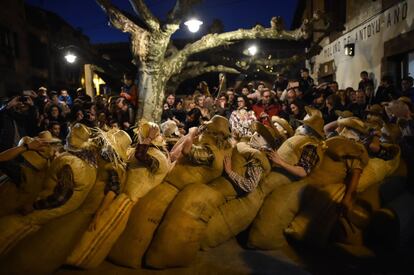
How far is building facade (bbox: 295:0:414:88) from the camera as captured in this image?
7.15 metres

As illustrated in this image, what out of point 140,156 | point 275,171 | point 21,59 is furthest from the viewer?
point 21,59

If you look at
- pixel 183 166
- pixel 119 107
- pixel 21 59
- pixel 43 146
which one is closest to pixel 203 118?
pixel 119 107

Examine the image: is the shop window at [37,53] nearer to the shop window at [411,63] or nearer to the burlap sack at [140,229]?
the shop window at [411,63]

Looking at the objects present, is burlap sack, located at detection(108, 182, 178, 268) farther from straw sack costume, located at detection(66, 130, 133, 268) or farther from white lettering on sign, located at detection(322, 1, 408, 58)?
white lettering on sign, located at detection(322, 1, 408, 58)

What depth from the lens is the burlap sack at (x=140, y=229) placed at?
328 cm

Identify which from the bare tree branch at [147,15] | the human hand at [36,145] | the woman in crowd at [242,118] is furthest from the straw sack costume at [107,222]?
the bare tree branch at [147,15]

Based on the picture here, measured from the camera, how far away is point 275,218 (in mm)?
3521

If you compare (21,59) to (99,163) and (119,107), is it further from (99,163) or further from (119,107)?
(99,163)

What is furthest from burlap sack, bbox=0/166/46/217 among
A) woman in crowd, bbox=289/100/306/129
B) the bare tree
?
the bare tree

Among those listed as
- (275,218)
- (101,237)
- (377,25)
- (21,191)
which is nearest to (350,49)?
(377,25)

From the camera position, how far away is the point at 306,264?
3299mm

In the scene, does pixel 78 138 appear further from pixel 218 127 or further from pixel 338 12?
pixel 338 12

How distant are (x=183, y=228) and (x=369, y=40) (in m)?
7.92

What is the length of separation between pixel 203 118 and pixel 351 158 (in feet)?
11.1
